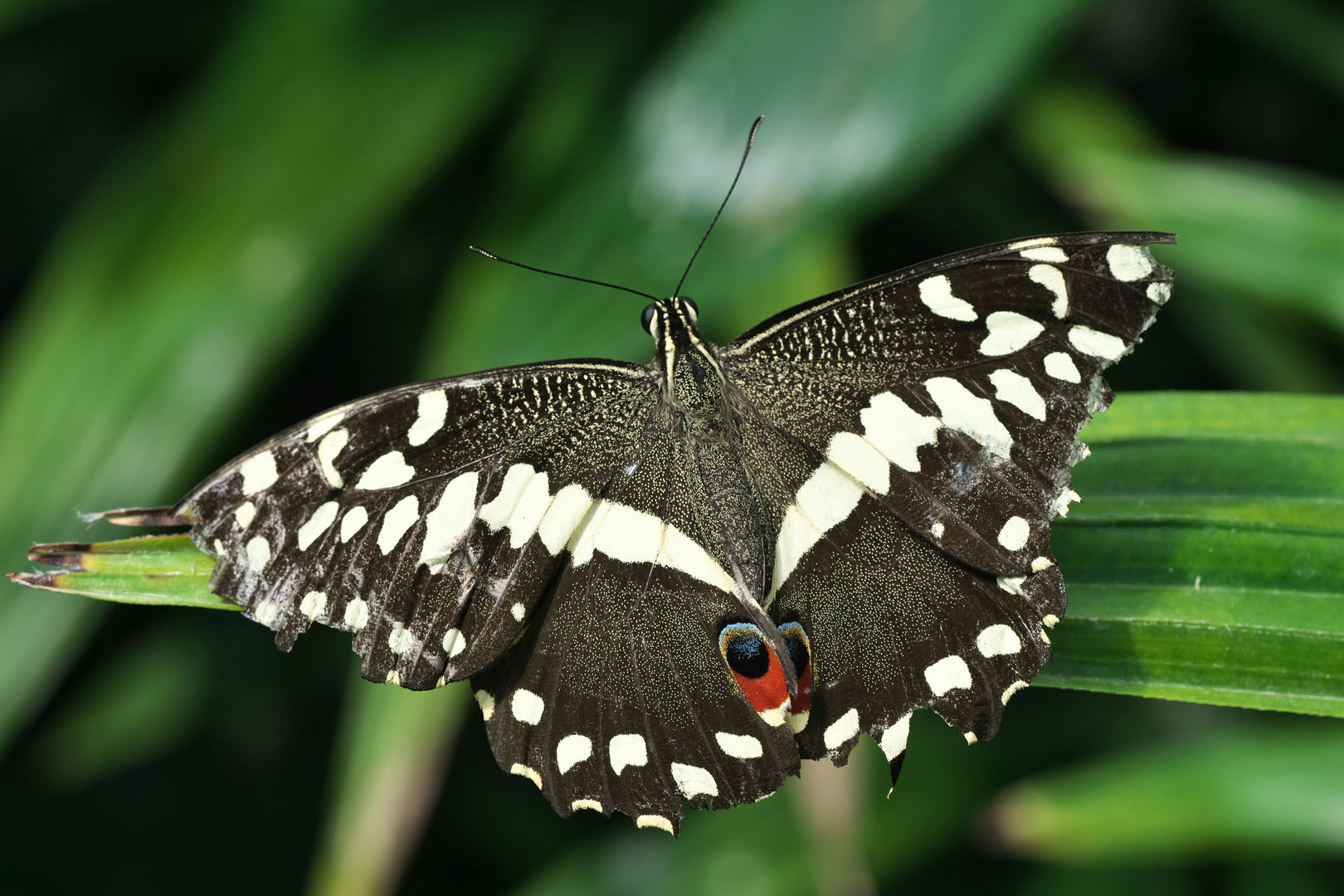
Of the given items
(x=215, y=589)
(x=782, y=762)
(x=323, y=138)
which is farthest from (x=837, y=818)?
(x=323, y=138)

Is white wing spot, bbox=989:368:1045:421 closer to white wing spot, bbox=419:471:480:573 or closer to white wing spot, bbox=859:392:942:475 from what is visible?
white wing spot, bbox=859:392:942:475

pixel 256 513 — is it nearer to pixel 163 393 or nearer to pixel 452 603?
pixel 452 603

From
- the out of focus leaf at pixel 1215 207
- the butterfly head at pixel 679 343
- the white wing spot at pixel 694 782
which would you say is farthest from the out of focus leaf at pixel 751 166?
the white wing spot at pixel 694 782

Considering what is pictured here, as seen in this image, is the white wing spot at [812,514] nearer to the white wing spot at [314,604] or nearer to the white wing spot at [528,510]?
the white wing spot at [528,510]

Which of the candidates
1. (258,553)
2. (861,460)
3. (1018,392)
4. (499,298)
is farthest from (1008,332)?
(499,298)

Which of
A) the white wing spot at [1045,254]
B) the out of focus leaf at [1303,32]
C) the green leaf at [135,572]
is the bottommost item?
the green leaf at [135,572]

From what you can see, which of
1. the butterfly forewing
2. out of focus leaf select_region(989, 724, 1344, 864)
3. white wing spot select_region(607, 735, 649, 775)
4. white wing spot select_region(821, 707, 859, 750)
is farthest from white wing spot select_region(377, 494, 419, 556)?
out of focus leaf select_region(989, 724, 1344, 864)
